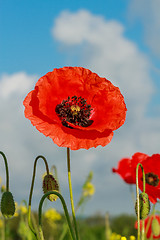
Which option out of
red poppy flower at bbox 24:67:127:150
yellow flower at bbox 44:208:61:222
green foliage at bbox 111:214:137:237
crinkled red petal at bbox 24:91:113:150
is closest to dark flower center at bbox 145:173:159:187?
red poppy flower at bbox 24:67:127:150

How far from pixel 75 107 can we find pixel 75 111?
32mm

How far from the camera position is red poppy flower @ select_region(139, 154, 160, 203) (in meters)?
2.33


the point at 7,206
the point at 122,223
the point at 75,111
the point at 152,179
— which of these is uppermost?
the point at 122,223

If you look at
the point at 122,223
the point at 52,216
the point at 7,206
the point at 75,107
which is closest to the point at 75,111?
the point at 75,107

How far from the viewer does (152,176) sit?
250 cm

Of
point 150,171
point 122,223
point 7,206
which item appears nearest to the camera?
point 7,206

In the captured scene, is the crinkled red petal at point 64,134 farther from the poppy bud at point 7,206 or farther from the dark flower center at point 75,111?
the poppy bud at point 7,206

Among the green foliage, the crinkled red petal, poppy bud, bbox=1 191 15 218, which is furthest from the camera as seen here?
the green foliage

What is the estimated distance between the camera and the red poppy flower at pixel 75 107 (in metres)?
1.72

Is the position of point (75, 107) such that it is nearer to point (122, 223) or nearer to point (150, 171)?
point (150, 171)

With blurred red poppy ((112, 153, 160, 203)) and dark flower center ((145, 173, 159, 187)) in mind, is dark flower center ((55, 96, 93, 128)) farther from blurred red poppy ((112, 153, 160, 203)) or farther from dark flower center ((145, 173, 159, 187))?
dark flower center ((145, 173, 159, 187))

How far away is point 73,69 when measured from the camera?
187 cm

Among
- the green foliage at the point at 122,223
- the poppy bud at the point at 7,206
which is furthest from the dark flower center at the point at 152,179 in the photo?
the green foliage at the point at 122,223

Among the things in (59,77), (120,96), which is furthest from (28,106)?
(120,96)
